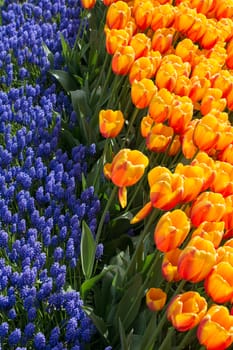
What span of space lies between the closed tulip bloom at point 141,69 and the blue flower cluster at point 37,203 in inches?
16.6

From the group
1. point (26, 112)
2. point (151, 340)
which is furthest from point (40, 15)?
point (151, 340)

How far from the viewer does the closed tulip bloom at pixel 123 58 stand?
8.61 feet

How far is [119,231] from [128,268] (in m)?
0.40

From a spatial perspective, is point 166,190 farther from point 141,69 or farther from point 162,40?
point 162,40

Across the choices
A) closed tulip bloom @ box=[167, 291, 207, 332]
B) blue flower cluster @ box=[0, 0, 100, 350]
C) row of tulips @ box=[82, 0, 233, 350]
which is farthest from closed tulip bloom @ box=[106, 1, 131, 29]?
closed tulip bloom @ box=[167, 291, 207, 332]

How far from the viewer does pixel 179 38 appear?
376 cm

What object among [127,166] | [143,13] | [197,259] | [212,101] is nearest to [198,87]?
[212,101]

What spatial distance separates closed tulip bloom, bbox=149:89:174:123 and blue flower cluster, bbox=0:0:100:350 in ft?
1.36

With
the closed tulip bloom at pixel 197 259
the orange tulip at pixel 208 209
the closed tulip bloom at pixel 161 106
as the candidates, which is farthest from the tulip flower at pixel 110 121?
the closed tulip bloom at pixel 197 259

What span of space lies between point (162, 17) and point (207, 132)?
1.01 meters

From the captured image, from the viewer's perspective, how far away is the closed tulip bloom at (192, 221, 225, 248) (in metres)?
1.84

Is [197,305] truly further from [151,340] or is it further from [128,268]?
[128,268]

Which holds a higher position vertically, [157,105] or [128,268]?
[157,105]

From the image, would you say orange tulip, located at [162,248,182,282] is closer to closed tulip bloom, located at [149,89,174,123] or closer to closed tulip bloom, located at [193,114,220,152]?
closed tulip bloom, located at [193,114,220,152]
